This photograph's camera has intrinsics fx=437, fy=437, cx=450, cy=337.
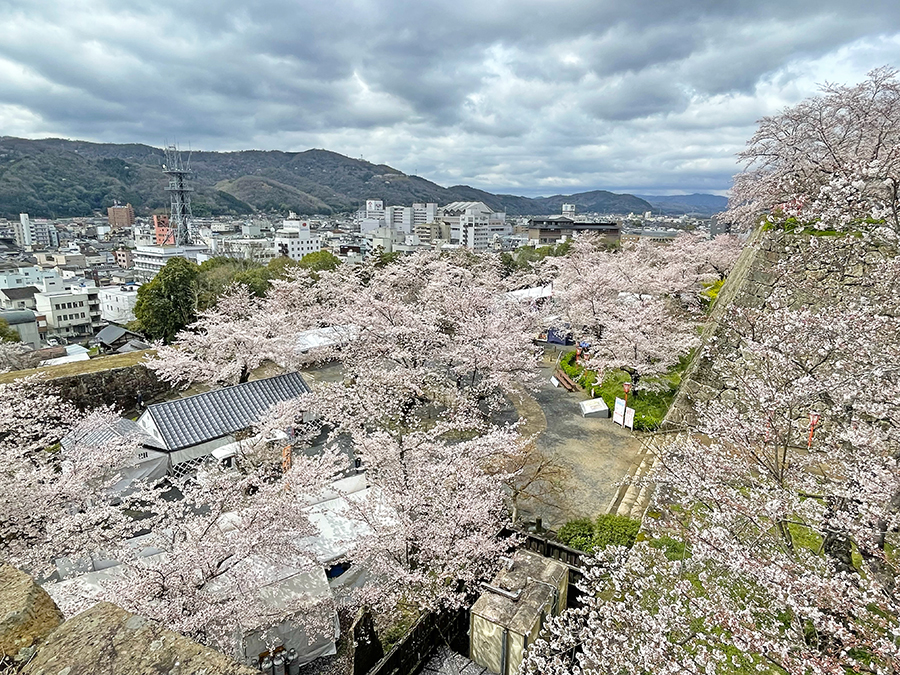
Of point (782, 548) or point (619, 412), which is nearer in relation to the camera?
point (782, 548)

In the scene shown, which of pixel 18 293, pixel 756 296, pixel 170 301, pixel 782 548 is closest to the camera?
pixel 782 548

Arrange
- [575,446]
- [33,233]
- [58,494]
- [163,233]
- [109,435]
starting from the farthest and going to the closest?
[33,233] < [163,233] < [575,446] < [109,435] < [58,494]

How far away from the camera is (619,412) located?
14023 millimetres

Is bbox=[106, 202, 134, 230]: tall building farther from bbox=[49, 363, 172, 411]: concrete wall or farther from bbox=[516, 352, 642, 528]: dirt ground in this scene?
bbox=[516, 352, 642, 528]: dirt ground

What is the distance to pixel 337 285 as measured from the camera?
26.4m

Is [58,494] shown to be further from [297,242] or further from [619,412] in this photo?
[297,242]

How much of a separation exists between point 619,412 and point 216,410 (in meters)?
12.3

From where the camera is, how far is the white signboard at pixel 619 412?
14.0 metres

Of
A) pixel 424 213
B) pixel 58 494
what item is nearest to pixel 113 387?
Result: pixel 58 494

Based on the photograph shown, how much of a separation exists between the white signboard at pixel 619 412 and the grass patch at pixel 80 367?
57.9ft

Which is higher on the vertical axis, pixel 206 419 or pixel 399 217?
pixel 399 217

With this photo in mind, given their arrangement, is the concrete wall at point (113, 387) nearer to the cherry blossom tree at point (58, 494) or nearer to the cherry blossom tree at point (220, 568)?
the cherry blossom tree at point (58, 494)

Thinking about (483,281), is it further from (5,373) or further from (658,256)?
(5,373)

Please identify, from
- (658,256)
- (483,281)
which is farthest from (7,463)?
(658,256)
